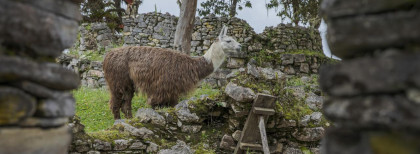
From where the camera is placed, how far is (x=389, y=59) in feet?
3.54

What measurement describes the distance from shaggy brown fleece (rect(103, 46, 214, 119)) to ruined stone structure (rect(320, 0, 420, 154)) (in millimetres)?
5029

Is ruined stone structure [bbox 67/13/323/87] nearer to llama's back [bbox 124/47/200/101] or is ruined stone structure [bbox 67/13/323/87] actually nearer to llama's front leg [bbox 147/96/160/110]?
llama's back [bbox 124/47/200/101]

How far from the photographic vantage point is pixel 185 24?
Answer: 363 inches

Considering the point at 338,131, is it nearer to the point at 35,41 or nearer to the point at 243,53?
the point at 35,41

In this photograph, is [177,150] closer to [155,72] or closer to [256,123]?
[256,123]

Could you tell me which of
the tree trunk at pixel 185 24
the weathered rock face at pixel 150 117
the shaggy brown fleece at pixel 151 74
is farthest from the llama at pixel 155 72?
the tree trunk at pixel 185 24

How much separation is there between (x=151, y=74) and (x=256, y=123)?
2.05 meters

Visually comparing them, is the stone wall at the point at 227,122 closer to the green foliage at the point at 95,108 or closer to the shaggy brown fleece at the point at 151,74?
the shaggy brown fleece at the point at 151,74

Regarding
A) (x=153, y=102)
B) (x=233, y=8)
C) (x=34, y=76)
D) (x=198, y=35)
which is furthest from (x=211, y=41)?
(x=34, y=76)

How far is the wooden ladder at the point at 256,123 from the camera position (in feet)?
16.6

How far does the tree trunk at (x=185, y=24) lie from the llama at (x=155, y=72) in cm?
275

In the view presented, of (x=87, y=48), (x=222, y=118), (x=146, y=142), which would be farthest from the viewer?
(x=87, y=48)

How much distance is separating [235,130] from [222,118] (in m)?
0.39

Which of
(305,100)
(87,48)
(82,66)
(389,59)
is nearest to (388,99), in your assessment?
(389,59)
